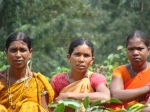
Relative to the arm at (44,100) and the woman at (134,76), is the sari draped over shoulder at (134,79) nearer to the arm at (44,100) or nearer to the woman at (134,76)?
the woman at (134,76)

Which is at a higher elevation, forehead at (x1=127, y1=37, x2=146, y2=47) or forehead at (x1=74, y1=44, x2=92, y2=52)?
forehead at (x1=127, y1=37, x2=146, y2=47)

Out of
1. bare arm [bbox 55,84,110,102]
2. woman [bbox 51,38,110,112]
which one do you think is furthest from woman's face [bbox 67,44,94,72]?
bare arm [bbox 55,84,110,102]

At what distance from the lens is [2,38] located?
12.6 metres

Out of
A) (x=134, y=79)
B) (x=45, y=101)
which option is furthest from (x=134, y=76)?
(x=45, y=101)

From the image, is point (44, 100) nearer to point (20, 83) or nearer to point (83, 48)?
point (20, 83)

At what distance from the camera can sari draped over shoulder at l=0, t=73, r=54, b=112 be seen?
3.96 meters

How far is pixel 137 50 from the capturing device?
4.20 meters

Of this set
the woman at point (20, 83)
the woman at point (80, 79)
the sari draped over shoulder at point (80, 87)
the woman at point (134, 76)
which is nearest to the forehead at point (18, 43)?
the woman at point (20, 83)

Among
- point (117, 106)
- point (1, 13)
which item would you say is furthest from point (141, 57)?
point (1, 13)

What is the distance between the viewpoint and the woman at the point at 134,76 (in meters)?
4.06

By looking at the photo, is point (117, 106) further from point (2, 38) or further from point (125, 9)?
point (125, 9)

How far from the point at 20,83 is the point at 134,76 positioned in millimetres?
1254

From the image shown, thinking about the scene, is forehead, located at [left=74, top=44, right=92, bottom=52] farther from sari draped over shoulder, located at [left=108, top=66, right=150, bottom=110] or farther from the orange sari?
sari draped over shoulder, located at [left=108, top=66, right=150, bottom=110]

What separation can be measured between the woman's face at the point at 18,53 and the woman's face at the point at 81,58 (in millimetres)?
508
